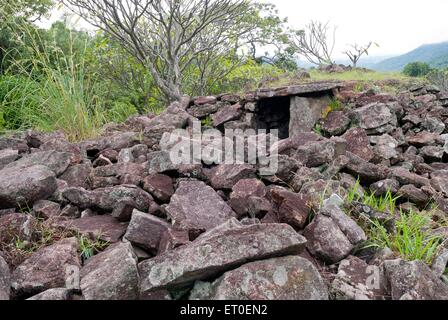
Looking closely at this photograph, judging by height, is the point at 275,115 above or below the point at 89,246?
above

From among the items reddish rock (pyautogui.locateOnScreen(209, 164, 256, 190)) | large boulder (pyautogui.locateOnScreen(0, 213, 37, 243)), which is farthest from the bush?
large boulder (pyautogui.locateOnScreen(0, 213, 37, 243))

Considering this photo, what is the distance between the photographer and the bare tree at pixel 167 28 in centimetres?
585

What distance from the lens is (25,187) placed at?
8.07 ft

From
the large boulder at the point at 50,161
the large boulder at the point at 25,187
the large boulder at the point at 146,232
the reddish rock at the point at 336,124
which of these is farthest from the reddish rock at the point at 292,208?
Answer: the reddish rock at the point at 336,124

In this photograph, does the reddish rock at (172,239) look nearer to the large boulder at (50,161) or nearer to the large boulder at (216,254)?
the large boulder at (216,254)

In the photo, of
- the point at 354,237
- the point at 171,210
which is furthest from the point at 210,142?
the point at 354,237

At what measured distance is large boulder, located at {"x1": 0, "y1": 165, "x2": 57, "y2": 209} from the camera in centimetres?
244

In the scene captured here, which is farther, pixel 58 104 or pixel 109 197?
pixel 58 104

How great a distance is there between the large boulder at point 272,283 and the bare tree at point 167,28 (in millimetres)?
4156

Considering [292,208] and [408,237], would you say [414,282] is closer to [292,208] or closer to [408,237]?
[408,237]

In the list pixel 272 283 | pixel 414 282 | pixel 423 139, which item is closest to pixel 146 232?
pixel 272 283

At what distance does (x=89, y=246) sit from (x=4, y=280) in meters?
0.43

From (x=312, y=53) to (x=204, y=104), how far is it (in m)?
13.8
